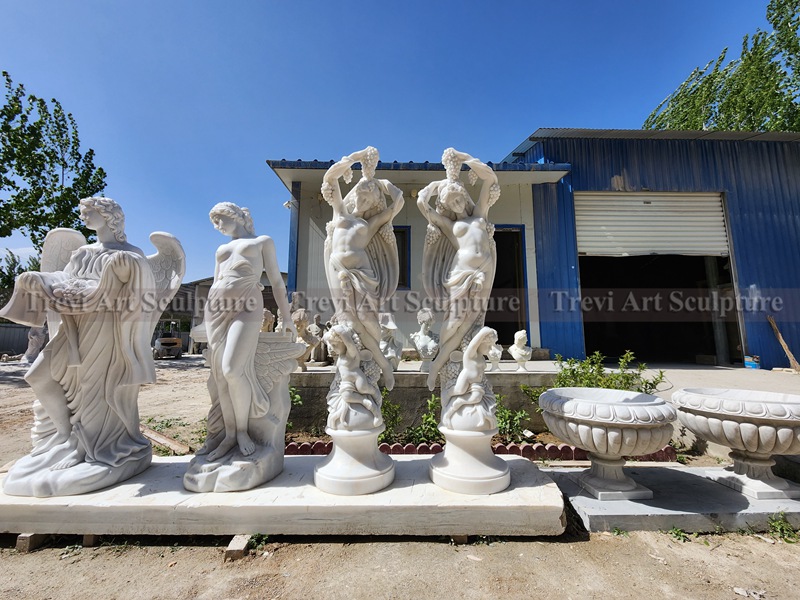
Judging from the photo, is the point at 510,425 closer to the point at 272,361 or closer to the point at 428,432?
the point at 428,432

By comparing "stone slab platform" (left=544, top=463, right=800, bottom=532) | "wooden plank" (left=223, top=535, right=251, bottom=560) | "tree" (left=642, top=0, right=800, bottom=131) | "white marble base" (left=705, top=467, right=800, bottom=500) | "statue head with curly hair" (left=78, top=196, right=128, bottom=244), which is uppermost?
"tree" (left=642, top=0, right=800, bottom=131)

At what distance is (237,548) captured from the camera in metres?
2.03

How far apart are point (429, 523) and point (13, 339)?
72.6ft

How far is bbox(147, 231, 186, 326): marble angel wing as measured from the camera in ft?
9.12

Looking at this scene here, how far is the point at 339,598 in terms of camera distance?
5.67 ft

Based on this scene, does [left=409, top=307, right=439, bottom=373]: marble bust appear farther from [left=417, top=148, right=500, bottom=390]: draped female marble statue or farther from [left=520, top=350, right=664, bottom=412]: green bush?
[left=417, top=148, right=500, bottom=390]: draped female marble statue

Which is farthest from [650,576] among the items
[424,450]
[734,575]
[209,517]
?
[209,517]

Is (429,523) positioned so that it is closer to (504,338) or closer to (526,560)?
(526,560)

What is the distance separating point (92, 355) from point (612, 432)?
3534 mm

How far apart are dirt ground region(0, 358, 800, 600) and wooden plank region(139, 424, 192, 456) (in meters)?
1.71

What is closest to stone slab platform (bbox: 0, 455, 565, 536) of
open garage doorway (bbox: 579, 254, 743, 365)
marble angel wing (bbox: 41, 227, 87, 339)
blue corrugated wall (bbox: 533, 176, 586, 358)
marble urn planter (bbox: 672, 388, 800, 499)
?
marble urn planter (bbox: 672, 388, 800, 499)

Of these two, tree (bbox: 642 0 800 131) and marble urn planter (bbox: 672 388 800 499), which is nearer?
marble urn planter (bbox: 672 388 800 499)

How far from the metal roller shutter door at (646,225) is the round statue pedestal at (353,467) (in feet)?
25.0

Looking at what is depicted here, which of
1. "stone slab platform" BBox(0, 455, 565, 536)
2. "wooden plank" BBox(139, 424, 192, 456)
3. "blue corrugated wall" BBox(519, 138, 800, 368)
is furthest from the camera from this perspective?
"blue corrugated wall" BBox(519, 138, 800, 368)
